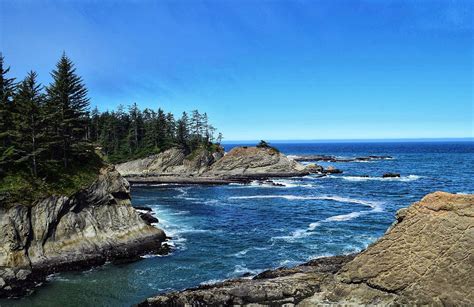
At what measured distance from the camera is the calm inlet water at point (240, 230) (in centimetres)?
3253

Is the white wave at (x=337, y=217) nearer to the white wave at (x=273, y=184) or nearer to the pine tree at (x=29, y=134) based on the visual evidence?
the white wave at (x=273, y=184)

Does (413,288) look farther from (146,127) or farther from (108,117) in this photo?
(108,117)

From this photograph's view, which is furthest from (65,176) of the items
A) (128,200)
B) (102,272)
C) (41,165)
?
(102,272)

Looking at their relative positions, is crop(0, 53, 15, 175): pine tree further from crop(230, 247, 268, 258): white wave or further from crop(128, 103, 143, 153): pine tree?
crop(128, 103, 143, 153): pine tree

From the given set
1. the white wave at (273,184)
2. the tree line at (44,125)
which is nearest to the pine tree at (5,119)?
the tree line at (44,125)

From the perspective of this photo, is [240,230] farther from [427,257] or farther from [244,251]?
[427,257]

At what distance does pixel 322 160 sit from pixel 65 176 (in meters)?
138

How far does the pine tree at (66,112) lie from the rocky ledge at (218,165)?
59.9m

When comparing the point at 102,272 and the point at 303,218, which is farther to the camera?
the point at 303,218

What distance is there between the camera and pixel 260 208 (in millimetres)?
65750

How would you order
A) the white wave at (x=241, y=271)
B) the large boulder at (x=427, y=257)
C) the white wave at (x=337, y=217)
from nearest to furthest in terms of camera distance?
the large boulder at (x=427, y=257)
the white wave at (x=241, y=271)
the white wave at (x=337, y=217)

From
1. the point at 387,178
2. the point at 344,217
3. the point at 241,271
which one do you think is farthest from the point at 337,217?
the point at 387,178

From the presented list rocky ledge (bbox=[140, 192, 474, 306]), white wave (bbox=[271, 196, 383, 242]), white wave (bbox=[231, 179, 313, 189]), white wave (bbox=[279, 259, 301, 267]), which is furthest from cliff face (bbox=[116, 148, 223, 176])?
rocky ledge (bbox=[140, 192, 474, 306])

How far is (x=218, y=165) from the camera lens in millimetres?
118750
